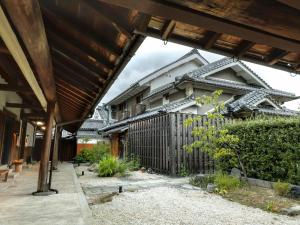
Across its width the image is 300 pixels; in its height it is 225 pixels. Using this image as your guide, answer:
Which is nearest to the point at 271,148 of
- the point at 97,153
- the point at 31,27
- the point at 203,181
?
the point at 203,181

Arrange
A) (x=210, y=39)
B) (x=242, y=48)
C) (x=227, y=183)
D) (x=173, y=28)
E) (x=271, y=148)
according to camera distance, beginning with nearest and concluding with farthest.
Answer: (x=173, y=28)
(x=210, y=39)
(x=242, y=48)
(x=227, y=183)
(x=271, y=148)

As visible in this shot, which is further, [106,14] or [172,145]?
[172,145]

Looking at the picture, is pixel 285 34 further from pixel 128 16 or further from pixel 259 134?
pixel 259 134

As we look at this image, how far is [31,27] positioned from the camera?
8.38 feet

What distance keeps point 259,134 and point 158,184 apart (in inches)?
154

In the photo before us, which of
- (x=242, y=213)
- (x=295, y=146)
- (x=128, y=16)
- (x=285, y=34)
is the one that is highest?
(x=128, y=16)

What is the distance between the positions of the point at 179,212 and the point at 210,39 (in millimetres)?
4059

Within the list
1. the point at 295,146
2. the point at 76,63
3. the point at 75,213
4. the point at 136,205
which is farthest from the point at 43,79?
the point at 295,146

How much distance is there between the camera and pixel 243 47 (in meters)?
2.22

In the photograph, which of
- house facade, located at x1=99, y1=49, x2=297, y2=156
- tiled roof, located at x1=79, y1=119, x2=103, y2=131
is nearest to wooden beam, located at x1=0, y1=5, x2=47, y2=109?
house facade, located at x1=99, y1=49, x2=297, y2=156

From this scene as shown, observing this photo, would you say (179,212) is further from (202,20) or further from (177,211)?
(202,20)

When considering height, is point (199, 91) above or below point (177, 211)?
above

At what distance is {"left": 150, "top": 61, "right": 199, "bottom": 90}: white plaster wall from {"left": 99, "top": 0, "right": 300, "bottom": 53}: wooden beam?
16.2 m

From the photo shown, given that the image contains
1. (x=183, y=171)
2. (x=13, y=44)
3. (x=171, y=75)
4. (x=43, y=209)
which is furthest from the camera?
(x=171, y=75)
